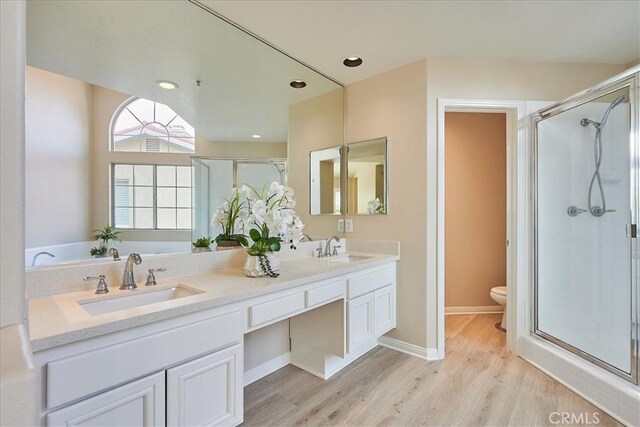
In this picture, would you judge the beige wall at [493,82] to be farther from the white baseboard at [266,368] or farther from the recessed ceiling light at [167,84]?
the recessed ceiling light at [167,84]

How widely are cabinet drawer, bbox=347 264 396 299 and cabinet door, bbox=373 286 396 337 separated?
0.19 feet

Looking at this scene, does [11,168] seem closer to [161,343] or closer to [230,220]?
[161,343]

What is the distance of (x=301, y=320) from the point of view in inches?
90.1

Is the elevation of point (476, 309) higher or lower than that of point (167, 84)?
lower

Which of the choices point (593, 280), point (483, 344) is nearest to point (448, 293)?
point (483, 344)

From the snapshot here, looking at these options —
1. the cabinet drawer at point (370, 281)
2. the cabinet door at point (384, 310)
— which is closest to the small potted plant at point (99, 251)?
the cabinet drawer at point (370, 281)

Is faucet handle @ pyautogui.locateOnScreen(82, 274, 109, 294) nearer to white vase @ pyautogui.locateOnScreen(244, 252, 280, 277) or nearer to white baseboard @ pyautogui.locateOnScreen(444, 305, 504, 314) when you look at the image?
white vase @ pyautogui.locateOnScreen(244, 252, 280, 277)

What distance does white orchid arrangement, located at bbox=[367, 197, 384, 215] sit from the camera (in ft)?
8.78

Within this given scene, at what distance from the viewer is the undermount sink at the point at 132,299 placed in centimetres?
129

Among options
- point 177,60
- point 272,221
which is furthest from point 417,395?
point 177,60

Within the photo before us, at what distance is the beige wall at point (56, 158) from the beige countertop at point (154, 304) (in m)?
0.31

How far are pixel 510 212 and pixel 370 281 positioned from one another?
53.2 inches

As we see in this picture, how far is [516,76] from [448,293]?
231 cm

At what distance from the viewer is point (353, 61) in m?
2.47
